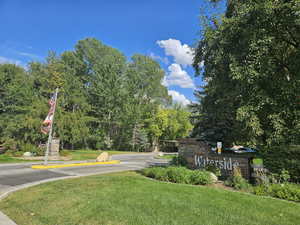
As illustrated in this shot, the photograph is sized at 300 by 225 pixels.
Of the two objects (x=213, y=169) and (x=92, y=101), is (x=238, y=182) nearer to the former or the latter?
(x=213, y=169)

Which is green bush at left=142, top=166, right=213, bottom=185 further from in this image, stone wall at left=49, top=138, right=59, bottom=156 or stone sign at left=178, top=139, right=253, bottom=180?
stone wall at left=49, top=138, right=59, bottom=156

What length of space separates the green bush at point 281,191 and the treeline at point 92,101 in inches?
940

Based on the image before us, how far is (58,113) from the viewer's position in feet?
83.7

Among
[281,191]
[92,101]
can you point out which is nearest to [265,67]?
[281,191]

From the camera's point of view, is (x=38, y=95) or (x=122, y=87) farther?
(x=122, y=87)

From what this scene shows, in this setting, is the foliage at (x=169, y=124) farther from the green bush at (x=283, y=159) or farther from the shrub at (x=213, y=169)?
the green bush at (x=283, y=159)

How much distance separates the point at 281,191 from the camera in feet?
20.9

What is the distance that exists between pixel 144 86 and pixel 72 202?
3692cm

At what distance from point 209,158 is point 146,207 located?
570 centimetres

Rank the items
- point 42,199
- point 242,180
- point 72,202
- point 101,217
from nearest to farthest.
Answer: point 101,217
point 72,202
point 42,199
point 242,180

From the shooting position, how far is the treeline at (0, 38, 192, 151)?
85.6 feet

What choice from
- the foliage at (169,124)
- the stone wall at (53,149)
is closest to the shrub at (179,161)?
the stone wall at (53,149)

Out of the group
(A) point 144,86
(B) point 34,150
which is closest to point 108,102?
(A) point 144,86

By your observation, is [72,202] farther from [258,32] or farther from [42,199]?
[258,32]
